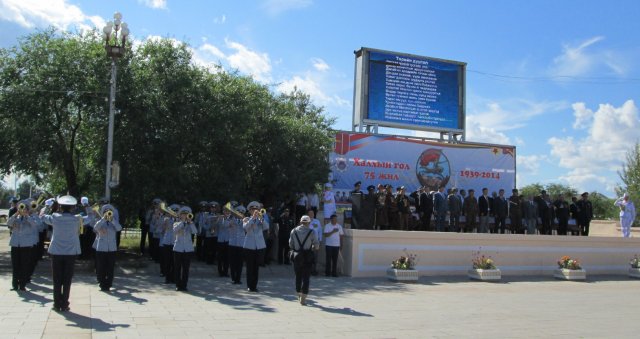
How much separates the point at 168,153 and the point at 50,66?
4.14 meters

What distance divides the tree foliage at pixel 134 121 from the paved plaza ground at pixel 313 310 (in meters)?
2.94

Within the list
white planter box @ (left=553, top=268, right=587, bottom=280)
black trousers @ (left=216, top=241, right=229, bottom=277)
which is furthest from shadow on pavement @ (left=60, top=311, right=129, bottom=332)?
white planter box @ (left=553, top=268, right=587, bottom=280)

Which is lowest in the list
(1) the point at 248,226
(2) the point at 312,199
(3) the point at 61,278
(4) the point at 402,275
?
(4) the point at 402,275

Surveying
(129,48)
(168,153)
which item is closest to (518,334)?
(168,153)

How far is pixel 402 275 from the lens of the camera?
15.5 meters

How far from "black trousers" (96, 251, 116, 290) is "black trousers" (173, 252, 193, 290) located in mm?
1358

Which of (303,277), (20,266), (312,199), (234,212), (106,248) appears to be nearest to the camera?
(303,277)

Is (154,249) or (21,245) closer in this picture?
(21,245)

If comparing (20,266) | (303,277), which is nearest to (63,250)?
(20,266)

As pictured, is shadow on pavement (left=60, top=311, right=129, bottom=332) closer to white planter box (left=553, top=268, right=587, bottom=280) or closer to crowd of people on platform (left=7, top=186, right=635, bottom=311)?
crowd of people on platform (left=7, top=186, right=635, bottom=311)

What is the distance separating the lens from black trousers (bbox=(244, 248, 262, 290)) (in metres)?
12.4

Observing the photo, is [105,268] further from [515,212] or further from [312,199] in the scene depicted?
[515,212]

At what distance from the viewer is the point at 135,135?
1579 centimetres

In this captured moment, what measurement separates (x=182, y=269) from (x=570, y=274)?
486 inches
